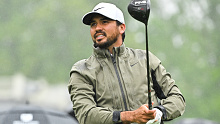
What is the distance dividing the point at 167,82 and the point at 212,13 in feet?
116

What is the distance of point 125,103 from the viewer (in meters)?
7.43

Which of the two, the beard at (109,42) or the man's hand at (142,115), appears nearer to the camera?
the man's hand at (142,115)

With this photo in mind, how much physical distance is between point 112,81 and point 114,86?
59 millimetres

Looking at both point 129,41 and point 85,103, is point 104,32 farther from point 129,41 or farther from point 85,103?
point 129,41

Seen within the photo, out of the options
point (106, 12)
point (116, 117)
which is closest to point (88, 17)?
point (106, 12)

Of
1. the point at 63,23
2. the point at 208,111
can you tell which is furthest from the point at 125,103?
the point at 63,23

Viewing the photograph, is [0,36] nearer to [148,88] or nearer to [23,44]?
[23,44]

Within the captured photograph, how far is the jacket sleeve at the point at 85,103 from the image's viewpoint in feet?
23.9

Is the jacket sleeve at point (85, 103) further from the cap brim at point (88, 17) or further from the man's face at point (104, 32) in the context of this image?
the cap brim at point (88, 17)

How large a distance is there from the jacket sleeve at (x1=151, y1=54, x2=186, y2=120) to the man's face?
48cm

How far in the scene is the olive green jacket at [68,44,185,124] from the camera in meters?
7.43

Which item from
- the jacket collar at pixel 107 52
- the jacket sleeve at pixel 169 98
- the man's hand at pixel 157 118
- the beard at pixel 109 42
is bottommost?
the man's hand at pixel 157 118

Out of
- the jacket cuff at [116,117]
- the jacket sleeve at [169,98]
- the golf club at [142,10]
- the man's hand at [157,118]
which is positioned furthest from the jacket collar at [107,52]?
the man's hand at [157,118]

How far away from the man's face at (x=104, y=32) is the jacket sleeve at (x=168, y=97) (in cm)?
48
